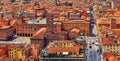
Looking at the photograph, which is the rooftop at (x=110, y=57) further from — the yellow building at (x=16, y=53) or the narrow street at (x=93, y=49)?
the yellow building at (x=16, y=53)

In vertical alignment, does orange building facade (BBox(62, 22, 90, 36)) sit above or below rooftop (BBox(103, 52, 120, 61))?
below

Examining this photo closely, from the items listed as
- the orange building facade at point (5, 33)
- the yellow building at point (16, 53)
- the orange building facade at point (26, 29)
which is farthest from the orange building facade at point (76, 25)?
the yellow building at point (16, 53)

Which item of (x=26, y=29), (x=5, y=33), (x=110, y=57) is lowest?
(x=26, y=29)

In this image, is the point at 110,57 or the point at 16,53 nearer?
the point at 110,57

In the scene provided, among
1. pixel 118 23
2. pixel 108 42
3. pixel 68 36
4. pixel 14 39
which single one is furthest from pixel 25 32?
pixel 108 42

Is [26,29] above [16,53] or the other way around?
the other way around

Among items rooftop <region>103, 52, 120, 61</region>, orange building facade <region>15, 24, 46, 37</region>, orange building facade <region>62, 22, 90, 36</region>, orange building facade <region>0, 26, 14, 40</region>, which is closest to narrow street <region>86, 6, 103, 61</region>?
orange building facade <region>62, 22, 90, 36</region>

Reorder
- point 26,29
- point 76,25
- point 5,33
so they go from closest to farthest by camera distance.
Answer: point 5,33
point 26,29
point 76,25

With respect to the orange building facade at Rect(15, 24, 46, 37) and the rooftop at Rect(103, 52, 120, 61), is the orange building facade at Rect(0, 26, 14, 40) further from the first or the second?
the rooftop at Rect(103, 52, 120, 61)

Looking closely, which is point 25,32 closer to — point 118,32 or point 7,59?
point 118,32

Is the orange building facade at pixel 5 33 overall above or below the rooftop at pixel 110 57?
below

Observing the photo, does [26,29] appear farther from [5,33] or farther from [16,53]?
[16,53]

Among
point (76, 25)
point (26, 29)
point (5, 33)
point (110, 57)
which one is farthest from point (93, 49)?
point (26, 29)
